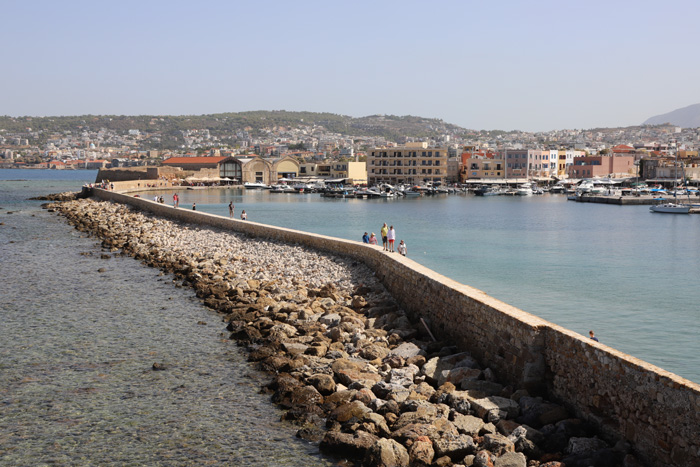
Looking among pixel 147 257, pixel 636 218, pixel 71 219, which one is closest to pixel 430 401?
pixel 147 257

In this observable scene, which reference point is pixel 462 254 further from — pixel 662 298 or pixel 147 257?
pixel 147 257

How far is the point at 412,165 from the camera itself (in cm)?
11869

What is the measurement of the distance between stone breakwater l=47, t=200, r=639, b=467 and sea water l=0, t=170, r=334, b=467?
642 millimetres

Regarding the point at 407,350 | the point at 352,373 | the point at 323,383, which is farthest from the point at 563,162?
the point at 323,383

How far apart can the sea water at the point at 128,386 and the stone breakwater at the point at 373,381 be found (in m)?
0.64

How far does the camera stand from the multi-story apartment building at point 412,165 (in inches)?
4643

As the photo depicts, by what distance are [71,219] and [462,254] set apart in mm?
31375

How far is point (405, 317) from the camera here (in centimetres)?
1673

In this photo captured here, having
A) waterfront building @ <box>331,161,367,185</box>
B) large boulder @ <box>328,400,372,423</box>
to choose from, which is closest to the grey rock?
large boulder @ <box>328,400,372,423</box>

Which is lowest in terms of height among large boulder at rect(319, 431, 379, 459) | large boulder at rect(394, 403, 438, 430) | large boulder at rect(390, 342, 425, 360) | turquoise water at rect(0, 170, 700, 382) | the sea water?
turquoise water at rect(0, 170, 700, 382)

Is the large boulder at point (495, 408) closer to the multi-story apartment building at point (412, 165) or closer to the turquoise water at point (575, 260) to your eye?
the turquoise water at point (575, 260)

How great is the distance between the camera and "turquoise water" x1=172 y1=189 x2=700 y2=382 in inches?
770

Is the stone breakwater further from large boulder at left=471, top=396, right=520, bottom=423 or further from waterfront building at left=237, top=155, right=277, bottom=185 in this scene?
waterfront building at left=237, top=155, right=277, bottom=185

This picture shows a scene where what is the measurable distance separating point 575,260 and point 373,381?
23927 mm
